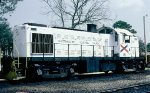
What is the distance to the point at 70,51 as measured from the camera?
63.5 ft

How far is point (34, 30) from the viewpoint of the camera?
1714 centimetres

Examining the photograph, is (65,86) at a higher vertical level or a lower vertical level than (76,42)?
lower

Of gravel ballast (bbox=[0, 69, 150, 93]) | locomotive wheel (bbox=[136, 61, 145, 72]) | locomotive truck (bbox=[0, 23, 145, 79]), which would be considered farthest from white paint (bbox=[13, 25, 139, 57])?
gravel ballast (bbox=[0, 69, 150, 93])

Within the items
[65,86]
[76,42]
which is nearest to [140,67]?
Result: [76,42]

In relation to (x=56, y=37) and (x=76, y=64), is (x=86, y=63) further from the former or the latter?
(x=56, y=37)

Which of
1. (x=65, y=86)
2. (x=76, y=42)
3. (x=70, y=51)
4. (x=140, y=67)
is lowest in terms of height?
(x=65, y=86)

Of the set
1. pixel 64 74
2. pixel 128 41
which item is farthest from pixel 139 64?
pixel 64 74

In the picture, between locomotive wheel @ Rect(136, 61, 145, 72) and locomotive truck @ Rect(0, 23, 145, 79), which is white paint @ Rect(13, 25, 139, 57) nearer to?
locomotive truck @ Rect(0, 23, 145, 79)

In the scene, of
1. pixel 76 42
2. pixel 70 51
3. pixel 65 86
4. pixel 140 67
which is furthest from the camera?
pixel 140 67

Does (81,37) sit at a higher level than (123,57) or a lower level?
higher

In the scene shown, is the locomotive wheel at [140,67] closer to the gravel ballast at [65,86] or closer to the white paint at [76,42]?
the white paint at [76,42]

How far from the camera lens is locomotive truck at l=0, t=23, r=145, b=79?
1675 centimetres

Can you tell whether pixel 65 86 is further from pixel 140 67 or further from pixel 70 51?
pixel 140 67

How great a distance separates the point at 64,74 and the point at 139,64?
9.59 m
